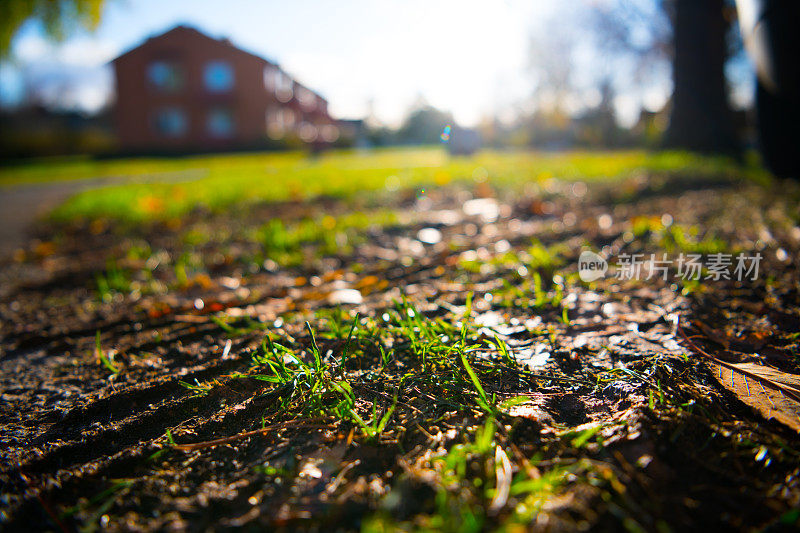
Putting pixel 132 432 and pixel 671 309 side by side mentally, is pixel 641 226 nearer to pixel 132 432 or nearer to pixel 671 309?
pixel 671 309

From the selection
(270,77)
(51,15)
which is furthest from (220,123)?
(51,15)

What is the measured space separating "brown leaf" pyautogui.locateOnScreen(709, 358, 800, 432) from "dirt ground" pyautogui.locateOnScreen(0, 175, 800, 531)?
3 centimetres

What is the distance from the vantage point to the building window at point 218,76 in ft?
104

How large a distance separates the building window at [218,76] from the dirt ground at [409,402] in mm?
33523

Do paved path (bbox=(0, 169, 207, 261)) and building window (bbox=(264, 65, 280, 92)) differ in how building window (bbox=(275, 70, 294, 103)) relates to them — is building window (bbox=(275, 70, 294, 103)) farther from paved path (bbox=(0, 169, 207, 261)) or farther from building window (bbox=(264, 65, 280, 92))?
paved path (bbox=(0, 169, 207, 261))

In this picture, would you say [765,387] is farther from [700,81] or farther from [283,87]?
[283,87]

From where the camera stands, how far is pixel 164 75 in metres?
31.5

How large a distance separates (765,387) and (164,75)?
37233 mm

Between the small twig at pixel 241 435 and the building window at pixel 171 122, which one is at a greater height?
the building window at pixel 171 122

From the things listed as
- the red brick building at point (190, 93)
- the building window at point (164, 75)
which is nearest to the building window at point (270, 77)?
the red brick building at point (190, 93)

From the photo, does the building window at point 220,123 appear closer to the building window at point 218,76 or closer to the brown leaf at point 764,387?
the building window at point 218,76

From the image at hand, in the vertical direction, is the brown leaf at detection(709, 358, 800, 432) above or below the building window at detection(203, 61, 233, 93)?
below

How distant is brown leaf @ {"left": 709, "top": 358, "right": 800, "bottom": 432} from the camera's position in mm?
1062

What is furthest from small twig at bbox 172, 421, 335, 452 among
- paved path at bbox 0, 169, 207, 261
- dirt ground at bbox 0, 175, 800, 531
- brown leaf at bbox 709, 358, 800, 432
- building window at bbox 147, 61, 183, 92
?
building window at bbox 147, 61, 183, 92
